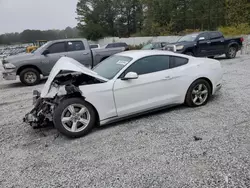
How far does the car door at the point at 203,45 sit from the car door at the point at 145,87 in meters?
7.54

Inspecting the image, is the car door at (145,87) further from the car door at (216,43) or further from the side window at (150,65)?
the car door at (216,43)

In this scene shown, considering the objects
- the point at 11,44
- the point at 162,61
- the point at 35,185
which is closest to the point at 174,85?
the point at 162,61

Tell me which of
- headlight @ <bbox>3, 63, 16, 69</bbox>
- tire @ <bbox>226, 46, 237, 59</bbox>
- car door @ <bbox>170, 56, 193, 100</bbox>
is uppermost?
tire @ <bbox>226, 46, 237, 59</bbox>

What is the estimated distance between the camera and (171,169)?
2.82 metres

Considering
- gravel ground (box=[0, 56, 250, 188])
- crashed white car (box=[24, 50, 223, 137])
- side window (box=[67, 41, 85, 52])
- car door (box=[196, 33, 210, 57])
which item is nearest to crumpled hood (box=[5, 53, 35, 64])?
side window (box=[67, 41, 85, 52])

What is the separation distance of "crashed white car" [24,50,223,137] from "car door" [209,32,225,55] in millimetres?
7539

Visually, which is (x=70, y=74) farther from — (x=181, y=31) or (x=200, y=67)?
(x=181, y=31)

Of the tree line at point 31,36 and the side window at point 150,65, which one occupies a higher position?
the tree line at point 31,36

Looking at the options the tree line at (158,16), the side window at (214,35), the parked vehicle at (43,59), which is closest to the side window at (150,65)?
the parked vehicle at (43,59)

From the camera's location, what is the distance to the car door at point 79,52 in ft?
31.7

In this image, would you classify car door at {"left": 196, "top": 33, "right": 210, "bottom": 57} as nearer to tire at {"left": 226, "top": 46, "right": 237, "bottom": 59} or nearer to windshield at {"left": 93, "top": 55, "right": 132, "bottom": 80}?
tire at {"left": 226, "top": 46, "right": 237, "bottom": 59}

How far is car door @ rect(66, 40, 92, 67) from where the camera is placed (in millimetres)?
9648

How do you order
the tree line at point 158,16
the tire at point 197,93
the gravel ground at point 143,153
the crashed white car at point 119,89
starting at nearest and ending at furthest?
1. the gravel ground at point 143,153
2. the crashed white car at point 119,89
3. the tire at point 197,93
4. the tree line at point 158,16

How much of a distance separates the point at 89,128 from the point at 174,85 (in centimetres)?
196
